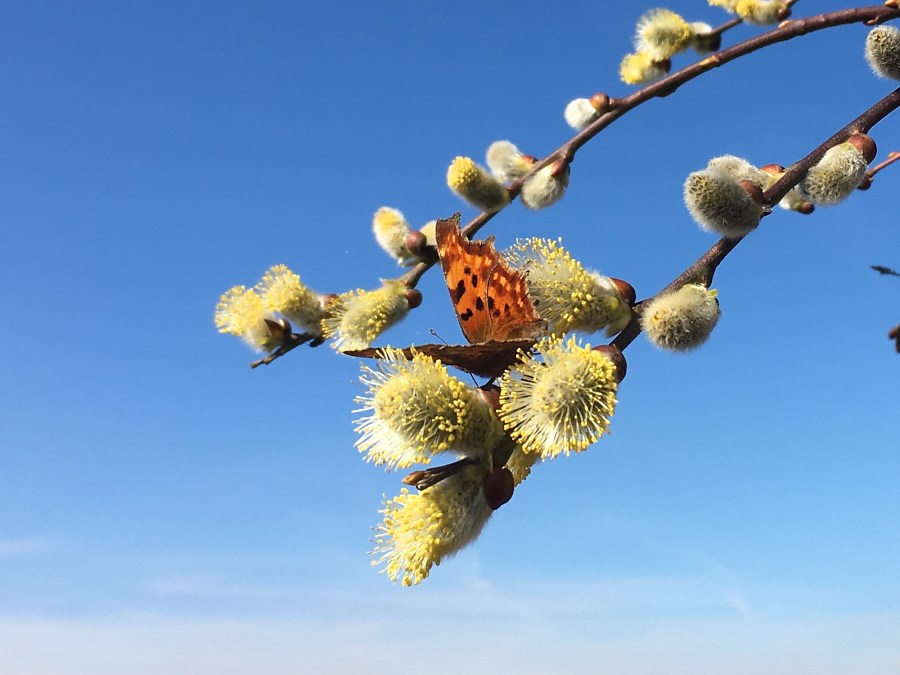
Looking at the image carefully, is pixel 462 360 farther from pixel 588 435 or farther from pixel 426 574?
pixel 426 574

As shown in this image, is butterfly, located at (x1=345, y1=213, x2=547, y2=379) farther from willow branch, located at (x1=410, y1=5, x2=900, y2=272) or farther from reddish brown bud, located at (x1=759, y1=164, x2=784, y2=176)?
reddish brown bud, located at (x1=759, y1=164, x2=784, y2=176)

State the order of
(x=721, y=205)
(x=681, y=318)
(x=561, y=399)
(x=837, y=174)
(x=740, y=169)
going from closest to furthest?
(x=561, y=399) → (x=681, y=318) → (x=721, y=205) → (x=837, y=174) → (x=740, y=169)

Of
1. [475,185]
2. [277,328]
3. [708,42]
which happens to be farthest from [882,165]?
[277,328]

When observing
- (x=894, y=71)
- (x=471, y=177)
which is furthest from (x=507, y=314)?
(x=894, y=71)

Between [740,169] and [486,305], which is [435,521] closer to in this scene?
[486,305]

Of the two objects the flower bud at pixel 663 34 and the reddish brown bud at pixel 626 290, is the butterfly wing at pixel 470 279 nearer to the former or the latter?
the reddish brown bud at pixel 626 290
